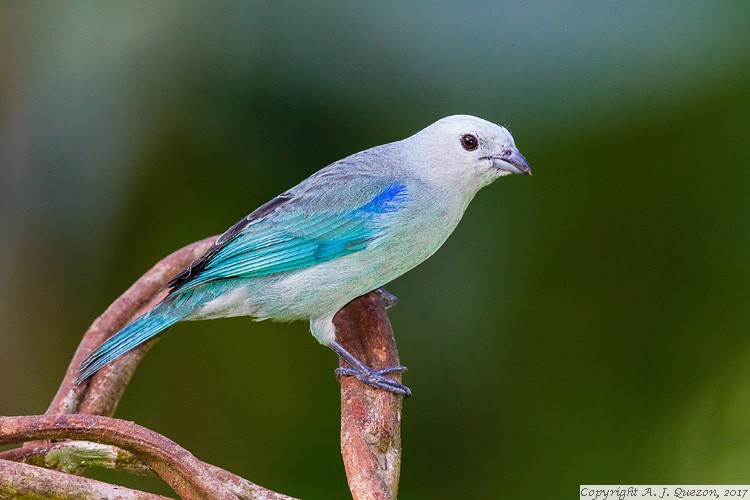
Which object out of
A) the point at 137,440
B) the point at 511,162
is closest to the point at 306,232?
the point at 511,162

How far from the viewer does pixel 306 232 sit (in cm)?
303

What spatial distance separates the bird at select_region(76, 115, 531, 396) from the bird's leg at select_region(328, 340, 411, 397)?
107mm

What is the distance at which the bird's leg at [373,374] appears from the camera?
2545mm

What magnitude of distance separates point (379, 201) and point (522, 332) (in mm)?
1417

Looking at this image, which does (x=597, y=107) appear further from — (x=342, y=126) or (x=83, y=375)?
(x=83, y=375)

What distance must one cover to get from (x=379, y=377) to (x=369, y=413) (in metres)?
0.21

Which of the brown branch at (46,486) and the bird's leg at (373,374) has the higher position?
the bird's leg at (373,374)

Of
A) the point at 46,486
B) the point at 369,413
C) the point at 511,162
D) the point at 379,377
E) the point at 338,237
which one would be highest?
the point at 511,162

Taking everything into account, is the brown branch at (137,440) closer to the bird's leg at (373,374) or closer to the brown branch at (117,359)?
the brown branch at (117,359)

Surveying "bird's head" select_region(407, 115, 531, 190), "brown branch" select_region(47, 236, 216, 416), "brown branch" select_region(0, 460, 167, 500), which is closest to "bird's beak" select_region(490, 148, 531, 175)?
"bird's head" select_region(407, 115, 531, 190)

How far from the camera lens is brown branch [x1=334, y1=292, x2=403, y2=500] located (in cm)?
212

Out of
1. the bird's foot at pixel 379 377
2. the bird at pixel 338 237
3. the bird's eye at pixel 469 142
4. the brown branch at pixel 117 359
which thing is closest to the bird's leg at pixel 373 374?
the bird's foot at pixel 379 377

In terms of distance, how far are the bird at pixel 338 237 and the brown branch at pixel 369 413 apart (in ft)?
0.27

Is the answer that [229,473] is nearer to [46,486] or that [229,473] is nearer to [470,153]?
[46,486]
